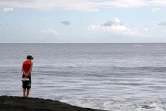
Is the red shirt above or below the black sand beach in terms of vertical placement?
above

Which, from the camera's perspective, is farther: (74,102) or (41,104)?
(74,102)

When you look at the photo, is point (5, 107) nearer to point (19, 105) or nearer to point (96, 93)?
point (19, 105)

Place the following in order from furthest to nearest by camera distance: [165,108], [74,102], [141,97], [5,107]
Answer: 1. [141,97]
2. [74,102]
3. [165,108]
4. [5,107]

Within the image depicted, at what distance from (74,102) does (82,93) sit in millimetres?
5536

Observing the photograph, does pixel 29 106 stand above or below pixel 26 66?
below

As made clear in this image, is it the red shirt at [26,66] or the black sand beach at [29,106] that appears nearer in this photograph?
the black sand beach at [29,106]

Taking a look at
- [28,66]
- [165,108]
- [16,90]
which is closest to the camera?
[28,66]

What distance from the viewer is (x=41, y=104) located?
1433cm

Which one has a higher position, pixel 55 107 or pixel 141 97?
pixel 141 97

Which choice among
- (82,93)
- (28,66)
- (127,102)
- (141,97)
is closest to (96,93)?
(82,93)

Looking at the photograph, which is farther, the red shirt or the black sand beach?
the red shirt

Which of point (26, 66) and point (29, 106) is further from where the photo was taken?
point (26, 66)

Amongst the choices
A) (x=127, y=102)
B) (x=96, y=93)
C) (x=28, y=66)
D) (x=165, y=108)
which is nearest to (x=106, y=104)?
(x=127, y=102)

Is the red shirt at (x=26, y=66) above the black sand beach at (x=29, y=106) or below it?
above
